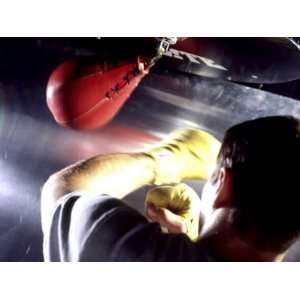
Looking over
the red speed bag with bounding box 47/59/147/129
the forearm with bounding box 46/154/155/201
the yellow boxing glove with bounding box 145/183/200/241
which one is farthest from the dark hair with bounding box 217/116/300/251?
the red speed bag with bounding box 47/59/147/129

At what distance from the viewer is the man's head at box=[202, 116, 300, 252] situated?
1.21 m

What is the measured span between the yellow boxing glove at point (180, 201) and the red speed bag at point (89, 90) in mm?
299

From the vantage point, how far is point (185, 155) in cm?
131

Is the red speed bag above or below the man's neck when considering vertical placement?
above

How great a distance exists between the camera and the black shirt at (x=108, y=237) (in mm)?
1203

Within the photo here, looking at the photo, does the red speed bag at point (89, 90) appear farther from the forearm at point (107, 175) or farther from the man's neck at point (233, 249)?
the man's neck at point (233, 249)

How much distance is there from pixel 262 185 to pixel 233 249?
8.5 inches

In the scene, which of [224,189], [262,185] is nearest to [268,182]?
[262,185]

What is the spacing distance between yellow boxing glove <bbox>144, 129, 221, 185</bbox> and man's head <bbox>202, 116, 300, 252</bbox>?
37mm

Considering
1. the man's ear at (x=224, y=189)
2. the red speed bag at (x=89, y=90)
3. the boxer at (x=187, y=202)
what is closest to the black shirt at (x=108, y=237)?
the boxer at (x=187, y=202)

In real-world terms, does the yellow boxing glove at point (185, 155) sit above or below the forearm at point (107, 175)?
above

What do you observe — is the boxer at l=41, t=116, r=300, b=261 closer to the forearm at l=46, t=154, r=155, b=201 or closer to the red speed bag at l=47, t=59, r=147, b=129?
the forearm at l=46, t=154, r=155, b=201
